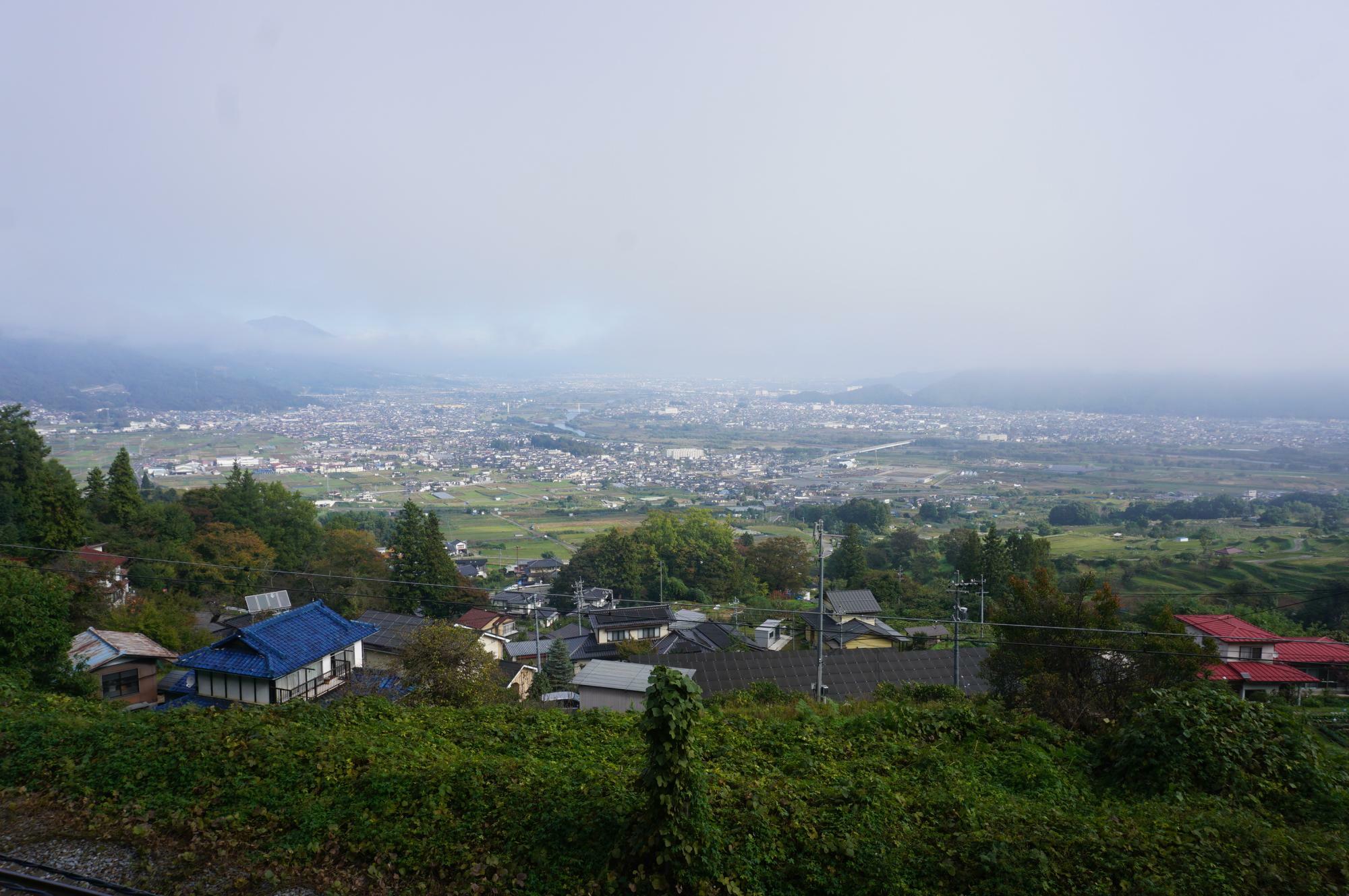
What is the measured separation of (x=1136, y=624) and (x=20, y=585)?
17.4 m

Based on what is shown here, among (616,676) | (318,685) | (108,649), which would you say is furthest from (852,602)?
(108,649)

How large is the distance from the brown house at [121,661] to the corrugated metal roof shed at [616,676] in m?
7.31

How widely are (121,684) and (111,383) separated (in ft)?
197

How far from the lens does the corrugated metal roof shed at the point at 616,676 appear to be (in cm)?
1176

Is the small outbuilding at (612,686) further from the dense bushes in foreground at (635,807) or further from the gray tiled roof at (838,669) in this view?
the dense bushes in foreground at (635,807)

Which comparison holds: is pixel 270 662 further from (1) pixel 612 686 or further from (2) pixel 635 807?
(2) pixel 635 807

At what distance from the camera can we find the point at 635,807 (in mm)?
4535

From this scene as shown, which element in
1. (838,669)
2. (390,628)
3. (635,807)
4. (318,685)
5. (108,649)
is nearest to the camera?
(635,807)

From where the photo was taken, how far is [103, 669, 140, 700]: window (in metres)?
11.4

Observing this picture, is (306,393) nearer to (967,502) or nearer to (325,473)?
(325,473)

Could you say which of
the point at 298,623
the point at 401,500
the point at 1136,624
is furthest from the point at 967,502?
the point at 298,623

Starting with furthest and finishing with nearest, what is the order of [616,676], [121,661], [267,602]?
[267,602]
[616,676]
[121,661]

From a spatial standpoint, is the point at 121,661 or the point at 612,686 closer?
the point at 121,661

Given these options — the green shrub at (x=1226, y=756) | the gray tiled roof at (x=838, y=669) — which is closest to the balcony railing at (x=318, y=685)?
the gray tiled roof at (x=838, y=669)
